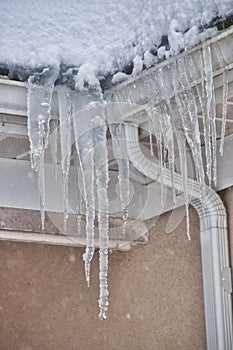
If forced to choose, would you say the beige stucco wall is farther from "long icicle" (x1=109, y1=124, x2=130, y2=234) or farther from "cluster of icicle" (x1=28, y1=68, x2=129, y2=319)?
"cluster of icicle" (x1=28, y1=68, x2=129, y2=319)

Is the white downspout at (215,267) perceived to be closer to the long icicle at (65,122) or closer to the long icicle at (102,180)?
the long icicle at (102,180)

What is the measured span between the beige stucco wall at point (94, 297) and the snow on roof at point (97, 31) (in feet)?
5.70

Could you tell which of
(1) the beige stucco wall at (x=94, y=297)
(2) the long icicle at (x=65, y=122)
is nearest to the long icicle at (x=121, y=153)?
(2) the long icicle at (x=65, y=122)

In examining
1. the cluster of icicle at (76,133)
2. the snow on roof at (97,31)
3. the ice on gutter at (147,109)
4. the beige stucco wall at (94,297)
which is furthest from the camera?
the beige stucco wall at (94,297)

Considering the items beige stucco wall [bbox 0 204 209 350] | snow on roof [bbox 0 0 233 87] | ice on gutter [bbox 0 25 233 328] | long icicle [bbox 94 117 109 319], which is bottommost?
beige stucco wall [bbox 0 204 209 350]

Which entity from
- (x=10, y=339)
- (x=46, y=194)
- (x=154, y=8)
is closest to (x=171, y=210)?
(x=46, y=194)

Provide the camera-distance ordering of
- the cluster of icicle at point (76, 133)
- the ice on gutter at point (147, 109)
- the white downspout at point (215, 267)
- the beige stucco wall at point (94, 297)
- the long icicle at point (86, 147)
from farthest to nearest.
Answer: the beige stucco wall at point (94, 297) < the white downspout at point (215, 267) < the long icicle at point (86, 147) < the cluster of icicle at point (76, 133) < the ice on gutter at point (147, 109)

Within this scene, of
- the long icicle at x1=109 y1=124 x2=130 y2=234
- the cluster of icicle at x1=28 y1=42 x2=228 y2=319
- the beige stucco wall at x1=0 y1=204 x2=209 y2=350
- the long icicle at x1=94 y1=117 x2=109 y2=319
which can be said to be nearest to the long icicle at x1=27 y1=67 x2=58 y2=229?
the cluster of icicle at x1=28 y1=42 x2=228 y2=319

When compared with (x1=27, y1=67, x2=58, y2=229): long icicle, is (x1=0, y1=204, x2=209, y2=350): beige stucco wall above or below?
below

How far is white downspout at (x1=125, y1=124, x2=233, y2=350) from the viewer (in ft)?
14.7

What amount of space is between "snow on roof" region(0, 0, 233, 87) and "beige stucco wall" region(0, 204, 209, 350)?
5.70 feet

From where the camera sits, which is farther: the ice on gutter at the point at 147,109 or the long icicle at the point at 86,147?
the long icicle at the point at 86,147

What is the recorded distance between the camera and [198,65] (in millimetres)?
3238

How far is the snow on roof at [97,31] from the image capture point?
10.3 ft
